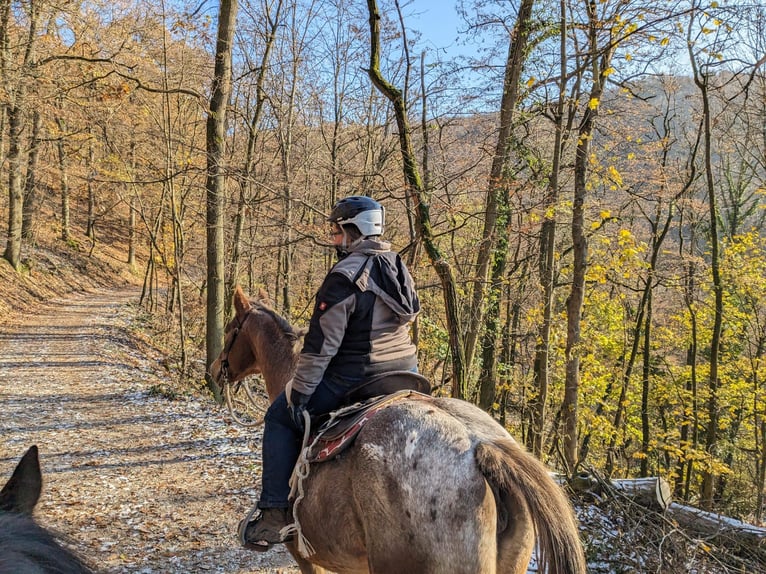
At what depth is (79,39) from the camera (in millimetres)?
13797

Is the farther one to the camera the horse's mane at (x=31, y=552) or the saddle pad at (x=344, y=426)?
the saddle pad at (x=344, y=426)

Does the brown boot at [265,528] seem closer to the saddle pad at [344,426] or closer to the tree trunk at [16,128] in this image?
the saddle pad at [344,426]

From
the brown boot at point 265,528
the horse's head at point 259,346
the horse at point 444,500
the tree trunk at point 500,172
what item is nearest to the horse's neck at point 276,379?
the horse's head at point 259,346

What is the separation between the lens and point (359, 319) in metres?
3.39

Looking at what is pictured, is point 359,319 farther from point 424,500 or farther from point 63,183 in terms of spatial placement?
point 63,183

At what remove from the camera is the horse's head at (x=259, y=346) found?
4976 millimetres

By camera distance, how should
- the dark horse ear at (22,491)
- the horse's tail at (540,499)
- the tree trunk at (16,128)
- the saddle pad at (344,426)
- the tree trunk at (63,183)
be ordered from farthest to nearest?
the tree trunk at (63,183) < the tree trunk at (16,128) < the saddle pad at (344,426) < the horse's tail at (540,499) < the dark horse ear at (22,491)

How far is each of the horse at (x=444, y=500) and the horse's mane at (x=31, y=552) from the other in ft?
5.35

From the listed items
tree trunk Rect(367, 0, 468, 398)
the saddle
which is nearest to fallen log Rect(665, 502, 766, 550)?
tree trunk Rect(367, 0, 468, 398)

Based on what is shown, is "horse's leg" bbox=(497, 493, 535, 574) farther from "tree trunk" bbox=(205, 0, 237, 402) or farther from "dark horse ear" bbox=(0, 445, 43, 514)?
"tree trunk" bbox=(205, 0, 237, 402)

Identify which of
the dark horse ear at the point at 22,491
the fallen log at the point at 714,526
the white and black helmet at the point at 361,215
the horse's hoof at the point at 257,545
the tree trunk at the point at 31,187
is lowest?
the fallen log at the point at 714,526

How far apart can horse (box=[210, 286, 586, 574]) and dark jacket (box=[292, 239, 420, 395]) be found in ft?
1.74

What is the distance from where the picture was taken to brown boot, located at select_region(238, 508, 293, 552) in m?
3.59

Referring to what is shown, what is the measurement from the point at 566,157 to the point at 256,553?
1061 centimetres
